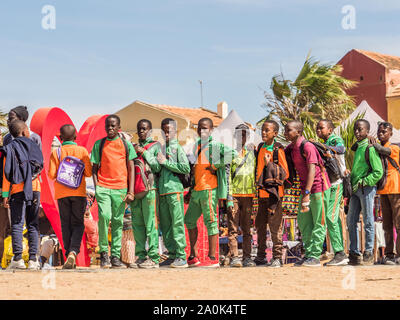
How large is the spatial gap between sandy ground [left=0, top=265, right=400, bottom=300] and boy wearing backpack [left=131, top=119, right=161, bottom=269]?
0.61 m

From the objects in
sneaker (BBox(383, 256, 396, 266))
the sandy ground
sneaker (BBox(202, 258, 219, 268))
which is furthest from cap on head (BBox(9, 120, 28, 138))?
sneaker (BBox(383, 256, 396, 266))

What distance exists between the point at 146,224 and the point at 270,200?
1611 millimetres

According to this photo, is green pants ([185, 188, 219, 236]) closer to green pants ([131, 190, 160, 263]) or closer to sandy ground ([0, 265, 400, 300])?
green pants ([131, 190, 160, 263])

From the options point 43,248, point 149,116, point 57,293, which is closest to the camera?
point 57,293

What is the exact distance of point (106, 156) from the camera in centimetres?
869

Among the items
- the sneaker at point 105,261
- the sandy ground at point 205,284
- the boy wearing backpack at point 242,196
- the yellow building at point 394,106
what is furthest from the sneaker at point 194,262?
the yellow building at point 394,106

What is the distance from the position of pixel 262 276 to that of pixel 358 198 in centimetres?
235

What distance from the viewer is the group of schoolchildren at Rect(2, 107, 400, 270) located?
8.57 meters

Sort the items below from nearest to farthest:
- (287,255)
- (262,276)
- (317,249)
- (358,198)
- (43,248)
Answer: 1. (262,276)
2. (317,249)
3. (358,198)
4. (43,248)
5. (287,255)

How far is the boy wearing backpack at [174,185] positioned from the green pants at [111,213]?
57cm

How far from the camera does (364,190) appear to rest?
9.09 metres

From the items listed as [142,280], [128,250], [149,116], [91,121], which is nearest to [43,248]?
[128,250]

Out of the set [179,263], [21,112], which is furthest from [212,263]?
[21,112]
